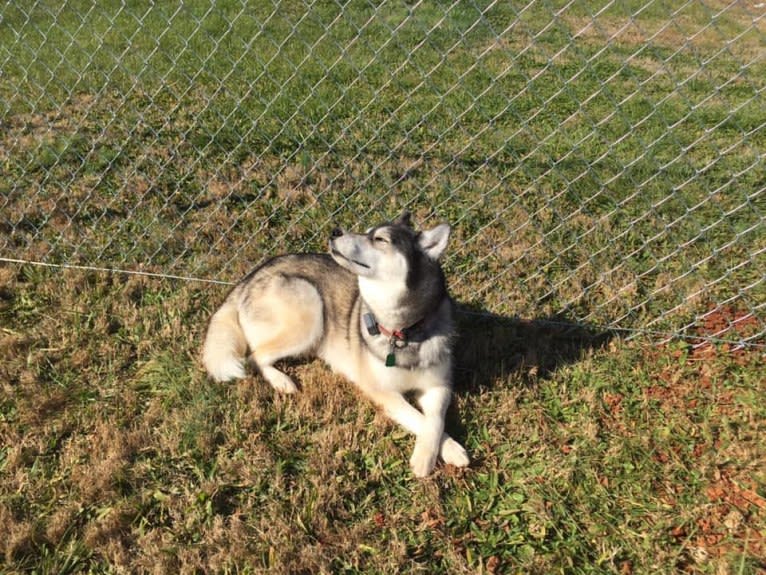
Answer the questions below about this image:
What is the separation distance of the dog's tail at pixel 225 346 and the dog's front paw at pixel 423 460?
3.39ft

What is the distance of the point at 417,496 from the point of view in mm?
2576

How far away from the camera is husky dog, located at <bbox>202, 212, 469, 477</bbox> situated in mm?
2799

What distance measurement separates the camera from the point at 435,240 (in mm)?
2830

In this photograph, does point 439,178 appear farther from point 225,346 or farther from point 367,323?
point 225,346

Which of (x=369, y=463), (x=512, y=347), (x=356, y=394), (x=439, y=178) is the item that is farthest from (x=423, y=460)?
(x=439, y=178)

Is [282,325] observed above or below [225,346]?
above

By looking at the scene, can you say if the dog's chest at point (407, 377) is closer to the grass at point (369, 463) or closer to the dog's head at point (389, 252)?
the grass at point (369, 463)

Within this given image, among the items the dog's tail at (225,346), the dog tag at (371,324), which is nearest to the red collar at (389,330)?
the dog tag at (371,324)

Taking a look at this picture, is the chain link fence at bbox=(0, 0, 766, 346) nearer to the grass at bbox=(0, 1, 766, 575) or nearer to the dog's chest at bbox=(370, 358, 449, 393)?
the grass at bbox=(0, 1, 766, 575)

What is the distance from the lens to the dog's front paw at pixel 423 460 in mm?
2650

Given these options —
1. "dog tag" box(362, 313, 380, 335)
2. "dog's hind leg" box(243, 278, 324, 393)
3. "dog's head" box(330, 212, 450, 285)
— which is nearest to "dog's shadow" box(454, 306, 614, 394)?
"dog tag" box(362, 313, 380, 335)

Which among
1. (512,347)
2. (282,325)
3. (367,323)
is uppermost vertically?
(512,347)

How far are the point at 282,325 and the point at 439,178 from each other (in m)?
2.23

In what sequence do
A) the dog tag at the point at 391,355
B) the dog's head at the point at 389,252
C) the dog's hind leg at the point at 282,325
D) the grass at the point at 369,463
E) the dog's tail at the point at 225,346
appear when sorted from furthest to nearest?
the dog's hind leg at the point at 282,325 → the dog's tail at the point at 225,346 → the dog tag at the point at 391,355 → the dog's head at the point at 389,252 → the grass at the point at 369,463
